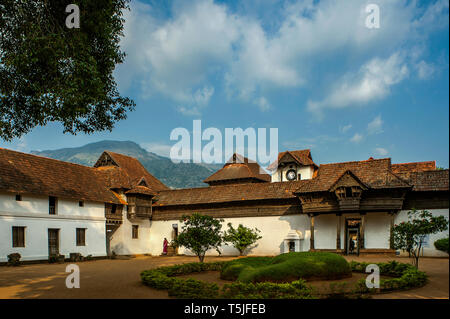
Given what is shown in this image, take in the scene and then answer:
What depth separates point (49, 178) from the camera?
24.1 m

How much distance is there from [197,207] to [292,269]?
18114mm

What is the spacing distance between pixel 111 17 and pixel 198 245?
33.3ft

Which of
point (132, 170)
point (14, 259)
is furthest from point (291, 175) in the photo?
point (14, 259)

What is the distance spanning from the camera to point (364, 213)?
21609 mm

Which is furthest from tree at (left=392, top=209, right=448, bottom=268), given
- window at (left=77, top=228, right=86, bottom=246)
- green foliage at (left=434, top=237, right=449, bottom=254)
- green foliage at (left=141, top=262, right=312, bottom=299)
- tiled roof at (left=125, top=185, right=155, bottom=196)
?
tiled roof at (left=125, top=185, right=155, bottom=196)

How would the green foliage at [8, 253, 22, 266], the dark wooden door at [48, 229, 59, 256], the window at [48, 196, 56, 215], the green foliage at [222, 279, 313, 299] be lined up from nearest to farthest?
the green foliage at [222, 279, 313, 299]
the green foliage at [8, 253, 22, 266]
the dark wooden door at [48, 229, 59, 256]
the window at [48, 196, 56, 215]

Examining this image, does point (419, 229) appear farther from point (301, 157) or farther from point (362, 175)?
point (301, 157)

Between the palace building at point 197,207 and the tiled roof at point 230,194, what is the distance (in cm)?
8

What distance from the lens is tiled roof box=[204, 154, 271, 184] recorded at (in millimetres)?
40312

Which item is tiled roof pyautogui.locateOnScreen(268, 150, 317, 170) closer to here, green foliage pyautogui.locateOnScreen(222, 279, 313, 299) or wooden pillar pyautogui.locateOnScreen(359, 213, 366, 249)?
wooden pillar pyautogui.locateOnScreen(359, 213, 366, 249)

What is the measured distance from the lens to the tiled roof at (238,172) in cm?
4031

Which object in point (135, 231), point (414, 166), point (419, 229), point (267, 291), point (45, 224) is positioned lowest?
point (135, 231)

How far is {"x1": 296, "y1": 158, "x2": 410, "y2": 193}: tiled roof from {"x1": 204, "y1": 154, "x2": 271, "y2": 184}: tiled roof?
649 inches
